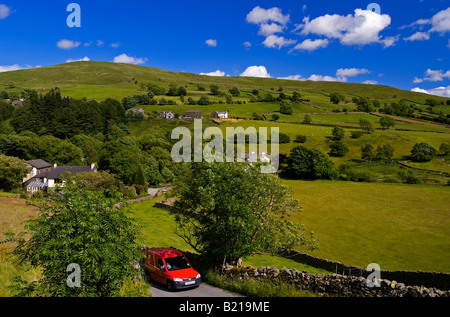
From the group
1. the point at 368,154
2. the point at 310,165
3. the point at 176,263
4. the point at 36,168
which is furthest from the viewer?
the point at 368,154

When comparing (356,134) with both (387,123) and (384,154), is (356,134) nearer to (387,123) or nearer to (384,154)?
(384,154)

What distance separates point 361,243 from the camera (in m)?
34.4

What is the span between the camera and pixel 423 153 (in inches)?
3219

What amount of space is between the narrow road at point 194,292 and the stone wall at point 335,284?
131 centimetres

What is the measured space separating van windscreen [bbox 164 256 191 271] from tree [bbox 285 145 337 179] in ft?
198

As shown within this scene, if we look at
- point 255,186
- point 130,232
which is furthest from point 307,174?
point 130,232

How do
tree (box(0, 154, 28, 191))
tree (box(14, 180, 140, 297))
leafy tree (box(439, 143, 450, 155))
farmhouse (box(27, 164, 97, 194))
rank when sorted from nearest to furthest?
tree (box(14, 180, 140, 297)) < tree (box(0, 154, 28, 191)) < farmhouse (box(27, 164, 97, 194)) < leafy tree (box(439, 143, 450, 155))

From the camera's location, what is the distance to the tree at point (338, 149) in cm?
8950

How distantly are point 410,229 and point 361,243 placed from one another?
33.5 ft

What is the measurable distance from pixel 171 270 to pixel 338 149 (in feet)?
273

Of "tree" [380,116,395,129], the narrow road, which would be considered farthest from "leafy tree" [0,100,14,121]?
"tree" [380,116,395,129]

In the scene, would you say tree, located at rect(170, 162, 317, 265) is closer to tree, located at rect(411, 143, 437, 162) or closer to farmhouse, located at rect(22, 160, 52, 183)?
farmhouse, located at rect(22, 160, 52, 183)

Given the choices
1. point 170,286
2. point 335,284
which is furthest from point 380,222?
point 170,286

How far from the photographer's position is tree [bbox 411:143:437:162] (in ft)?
267
